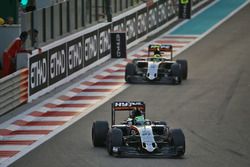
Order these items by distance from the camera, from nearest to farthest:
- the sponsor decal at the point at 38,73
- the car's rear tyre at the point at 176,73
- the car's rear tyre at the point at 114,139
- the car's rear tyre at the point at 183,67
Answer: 1. the car's rear tyre at the point at 114,139
2. the sponsor decal at the point at 38,73
3. the car's rear tyre at the point at 176,73
4. the car's rear tyre at the point at 183,67

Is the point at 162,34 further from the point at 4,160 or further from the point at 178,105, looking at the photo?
the point at 4,160

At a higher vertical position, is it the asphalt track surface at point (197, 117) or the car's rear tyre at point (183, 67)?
the car's rear tyre at point (183, 67)

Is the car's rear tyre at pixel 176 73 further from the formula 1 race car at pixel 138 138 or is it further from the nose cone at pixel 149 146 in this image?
the nose cone at pixel 149 146

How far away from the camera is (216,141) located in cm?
2080

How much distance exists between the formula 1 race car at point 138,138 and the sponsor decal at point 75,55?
33.5 feet

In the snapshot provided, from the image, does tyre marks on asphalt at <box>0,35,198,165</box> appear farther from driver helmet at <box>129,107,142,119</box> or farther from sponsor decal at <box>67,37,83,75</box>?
driver helmet at <box>129,107,142,119</box>

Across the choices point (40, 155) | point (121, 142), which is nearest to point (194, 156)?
point (121, 142)

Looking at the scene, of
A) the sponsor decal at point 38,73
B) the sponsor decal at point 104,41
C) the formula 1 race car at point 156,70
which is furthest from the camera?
the sponsor decal at point 104,41

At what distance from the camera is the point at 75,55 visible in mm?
30766

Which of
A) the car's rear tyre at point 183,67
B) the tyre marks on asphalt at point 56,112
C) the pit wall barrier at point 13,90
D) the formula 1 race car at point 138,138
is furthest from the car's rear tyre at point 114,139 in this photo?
the car's rear tyre at point 183,67

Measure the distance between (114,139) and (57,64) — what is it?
10.0m

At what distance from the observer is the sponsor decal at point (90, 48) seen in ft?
→ 106

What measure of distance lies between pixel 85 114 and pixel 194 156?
6.03 m

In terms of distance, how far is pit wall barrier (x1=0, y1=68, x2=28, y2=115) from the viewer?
79.2ft
